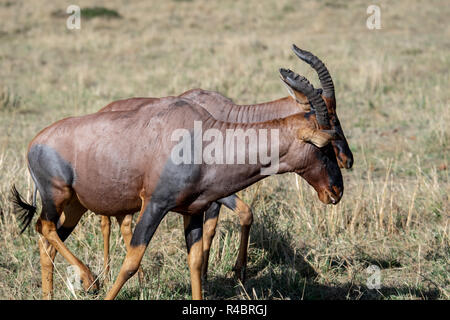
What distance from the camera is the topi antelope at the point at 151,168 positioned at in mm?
4605

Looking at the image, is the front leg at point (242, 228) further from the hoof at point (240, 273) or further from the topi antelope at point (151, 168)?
the topi antelope at point (151, 168)

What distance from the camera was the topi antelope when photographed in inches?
181

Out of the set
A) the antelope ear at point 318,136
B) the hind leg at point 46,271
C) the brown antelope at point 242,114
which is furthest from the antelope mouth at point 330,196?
the hind leg at point 46,271

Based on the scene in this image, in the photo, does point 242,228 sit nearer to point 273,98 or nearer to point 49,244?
point 49,244

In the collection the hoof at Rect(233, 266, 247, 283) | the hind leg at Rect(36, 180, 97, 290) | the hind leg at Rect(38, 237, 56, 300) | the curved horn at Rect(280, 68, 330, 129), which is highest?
the curved horn at Rect(280, 68, 330, 129)

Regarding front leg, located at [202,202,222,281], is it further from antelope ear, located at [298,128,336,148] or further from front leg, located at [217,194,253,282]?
antelope ear, located at [298,128,336,148]

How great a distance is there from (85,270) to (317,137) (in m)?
2.08

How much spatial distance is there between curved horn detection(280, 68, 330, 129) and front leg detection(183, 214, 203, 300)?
3.99 ft

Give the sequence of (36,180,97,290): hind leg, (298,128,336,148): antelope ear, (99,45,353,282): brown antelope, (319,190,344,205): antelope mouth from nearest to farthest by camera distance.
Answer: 1. (298,128,336,148): antelope ear
2. (319,190,344,205): antelope mouth
3. (36,180,97,290): hind leg
4. (99,45,353,282): brown antelope

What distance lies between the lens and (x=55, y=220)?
512cm

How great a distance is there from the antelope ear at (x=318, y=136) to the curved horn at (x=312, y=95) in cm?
15

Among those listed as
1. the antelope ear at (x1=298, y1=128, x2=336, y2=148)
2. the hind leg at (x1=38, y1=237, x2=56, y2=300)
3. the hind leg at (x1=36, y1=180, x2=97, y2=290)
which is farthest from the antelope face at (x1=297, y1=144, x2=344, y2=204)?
the hind leg at (x1=38, y1=237, x2=56, y2=300)

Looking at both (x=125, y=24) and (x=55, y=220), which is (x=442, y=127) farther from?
(x=125, y=24)
